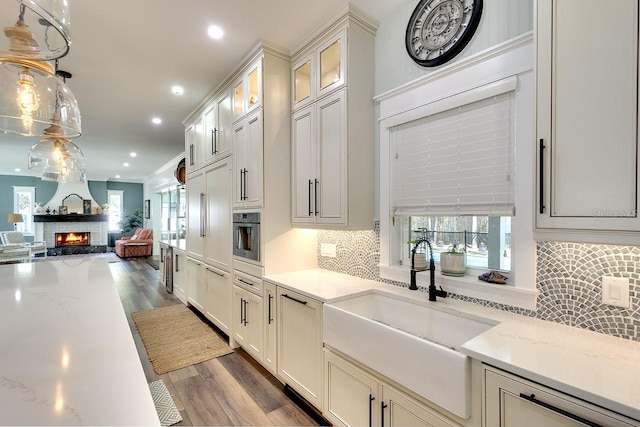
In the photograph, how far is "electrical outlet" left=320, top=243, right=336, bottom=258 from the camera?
106 inches

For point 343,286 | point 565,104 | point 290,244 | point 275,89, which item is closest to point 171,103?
point 275,89

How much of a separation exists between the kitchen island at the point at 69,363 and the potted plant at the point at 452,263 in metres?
1.75

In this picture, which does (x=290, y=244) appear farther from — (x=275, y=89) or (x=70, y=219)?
(x=70, y=219)

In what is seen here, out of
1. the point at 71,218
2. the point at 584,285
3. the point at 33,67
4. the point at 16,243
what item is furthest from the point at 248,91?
the point at 71,218

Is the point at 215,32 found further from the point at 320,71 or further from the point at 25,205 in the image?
the point at 25,205

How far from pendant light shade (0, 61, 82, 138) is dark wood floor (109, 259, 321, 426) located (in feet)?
7.14

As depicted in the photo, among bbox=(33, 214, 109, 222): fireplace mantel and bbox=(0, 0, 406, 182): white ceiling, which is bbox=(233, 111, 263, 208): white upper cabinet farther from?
bbox=(33, 214, 109, 222): fireplace mantel

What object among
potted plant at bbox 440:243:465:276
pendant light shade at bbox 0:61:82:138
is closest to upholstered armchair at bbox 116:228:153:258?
pendant light shade at bbox 0:61:82:138

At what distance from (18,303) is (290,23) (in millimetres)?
2505

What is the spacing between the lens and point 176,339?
334cm

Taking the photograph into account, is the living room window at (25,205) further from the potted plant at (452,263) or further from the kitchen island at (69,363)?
the potted plant at (452,263)

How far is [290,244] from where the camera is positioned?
2723mm

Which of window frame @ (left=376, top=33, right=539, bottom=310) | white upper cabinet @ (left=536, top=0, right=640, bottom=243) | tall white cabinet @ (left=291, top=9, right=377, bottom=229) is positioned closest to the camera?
white upper cabinet @ (left=536, top=0, right=640, bottom=243)

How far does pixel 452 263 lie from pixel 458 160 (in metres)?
0.67
